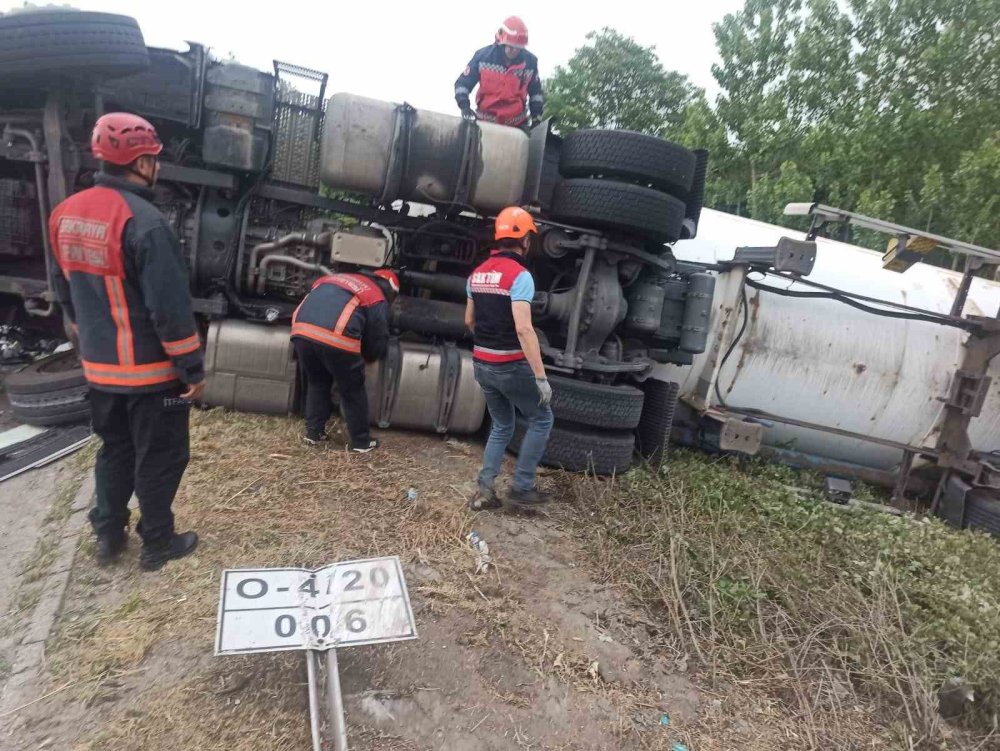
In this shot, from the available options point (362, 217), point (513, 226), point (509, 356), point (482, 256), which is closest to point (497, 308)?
point (509, 356)

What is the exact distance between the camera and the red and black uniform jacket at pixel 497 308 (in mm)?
3600

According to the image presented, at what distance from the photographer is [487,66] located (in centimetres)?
522

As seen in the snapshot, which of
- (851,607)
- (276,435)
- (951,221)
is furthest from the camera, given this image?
(951,221)

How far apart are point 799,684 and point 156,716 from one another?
7.86ft

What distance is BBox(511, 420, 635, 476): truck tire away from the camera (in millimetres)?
4375

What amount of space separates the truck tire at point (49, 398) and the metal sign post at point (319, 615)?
291 cm

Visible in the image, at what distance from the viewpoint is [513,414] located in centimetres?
391

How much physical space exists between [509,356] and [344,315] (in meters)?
1.07

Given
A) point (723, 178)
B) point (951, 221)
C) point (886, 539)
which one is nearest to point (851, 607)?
point (886, 539)

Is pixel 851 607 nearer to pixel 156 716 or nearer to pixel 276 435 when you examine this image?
pixel 156 716

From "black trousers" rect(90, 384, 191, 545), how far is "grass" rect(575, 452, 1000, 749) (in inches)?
82.0

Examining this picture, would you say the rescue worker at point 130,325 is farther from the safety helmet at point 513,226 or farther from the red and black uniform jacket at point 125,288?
the safety helmet at point 513,226

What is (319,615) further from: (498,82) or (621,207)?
(498,82)

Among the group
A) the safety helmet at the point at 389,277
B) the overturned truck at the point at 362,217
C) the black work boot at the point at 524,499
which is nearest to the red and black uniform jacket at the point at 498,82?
the overturned truck at the point at 362,217
